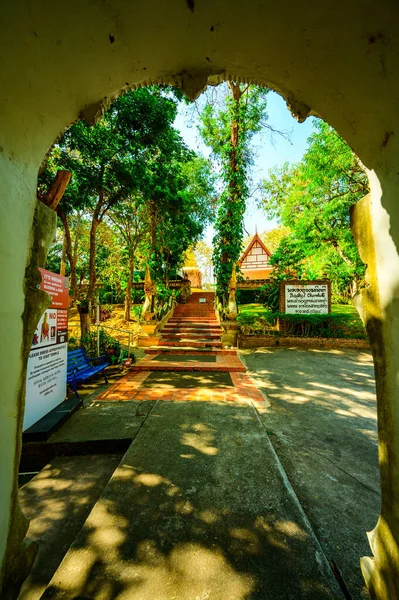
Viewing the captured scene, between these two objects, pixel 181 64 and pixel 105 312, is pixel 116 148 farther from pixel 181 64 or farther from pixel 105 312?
pixel 105 312

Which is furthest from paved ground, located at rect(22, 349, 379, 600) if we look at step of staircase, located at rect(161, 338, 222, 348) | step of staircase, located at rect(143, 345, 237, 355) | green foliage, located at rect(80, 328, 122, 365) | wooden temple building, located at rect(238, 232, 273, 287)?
wooden temple building, located at rect(238, 232, 273, 287)

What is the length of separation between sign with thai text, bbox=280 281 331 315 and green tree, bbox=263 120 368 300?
2.29m

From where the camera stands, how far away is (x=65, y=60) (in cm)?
125

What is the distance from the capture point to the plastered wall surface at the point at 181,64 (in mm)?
1119

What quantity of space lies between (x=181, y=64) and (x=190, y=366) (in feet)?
18.4

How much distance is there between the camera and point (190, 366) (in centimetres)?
612

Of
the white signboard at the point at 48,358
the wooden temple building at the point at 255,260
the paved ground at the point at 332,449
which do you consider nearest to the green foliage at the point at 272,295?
the paved ground at the point at 332,449

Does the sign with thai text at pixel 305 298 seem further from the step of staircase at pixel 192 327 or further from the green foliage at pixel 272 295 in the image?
the step of staircase at pixel 192 327

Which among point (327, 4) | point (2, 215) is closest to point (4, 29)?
point (2, 215)

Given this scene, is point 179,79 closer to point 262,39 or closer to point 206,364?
point 262,39

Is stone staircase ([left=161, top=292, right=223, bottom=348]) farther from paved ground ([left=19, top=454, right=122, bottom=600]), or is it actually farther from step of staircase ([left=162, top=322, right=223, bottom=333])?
paved ground ([left=19, top=454, right=122, bottom=600])

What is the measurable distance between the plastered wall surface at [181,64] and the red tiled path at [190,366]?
3180 millimetres

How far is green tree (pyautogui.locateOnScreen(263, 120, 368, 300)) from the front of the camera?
11508mm

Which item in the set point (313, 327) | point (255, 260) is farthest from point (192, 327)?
point (255, 260)
